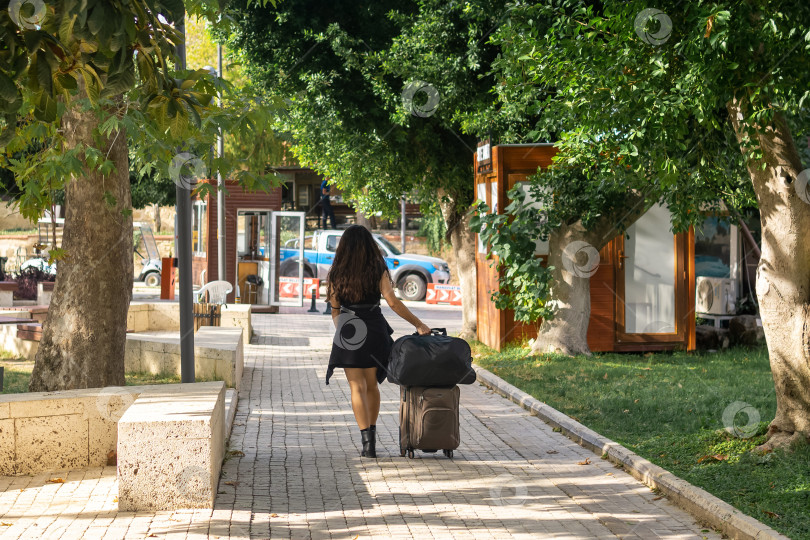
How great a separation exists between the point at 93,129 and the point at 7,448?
122 inches

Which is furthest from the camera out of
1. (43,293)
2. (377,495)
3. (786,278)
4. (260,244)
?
(260,244)

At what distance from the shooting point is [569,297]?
14102 mm

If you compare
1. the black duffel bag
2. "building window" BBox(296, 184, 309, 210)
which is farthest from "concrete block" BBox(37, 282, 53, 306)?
"building window" BBox(296, 184, 309, 210)

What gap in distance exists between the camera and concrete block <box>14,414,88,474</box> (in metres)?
7.04

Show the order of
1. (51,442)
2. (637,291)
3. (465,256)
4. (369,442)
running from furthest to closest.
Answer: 1. (465,256)
2. (637,291)
3. (369,442)
4. (51,442)

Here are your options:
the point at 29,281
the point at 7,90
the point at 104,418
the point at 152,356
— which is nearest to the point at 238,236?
the point at 29,281

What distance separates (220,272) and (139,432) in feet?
64.7

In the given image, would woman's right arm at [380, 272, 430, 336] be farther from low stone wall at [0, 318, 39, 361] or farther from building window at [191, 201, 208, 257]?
building window at [191, 201, 208, 257]

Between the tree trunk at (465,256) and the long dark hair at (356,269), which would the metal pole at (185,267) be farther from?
the tree trunk at (465,256)

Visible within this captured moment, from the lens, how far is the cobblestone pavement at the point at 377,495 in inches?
223

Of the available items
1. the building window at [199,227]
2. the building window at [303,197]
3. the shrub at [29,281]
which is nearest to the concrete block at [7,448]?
the shrub at [29,281]

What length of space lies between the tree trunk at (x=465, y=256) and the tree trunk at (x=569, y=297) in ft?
9.44

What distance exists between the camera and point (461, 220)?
17.8 meters

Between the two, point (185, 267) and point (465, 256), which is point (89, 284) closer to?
point (185, 267)
